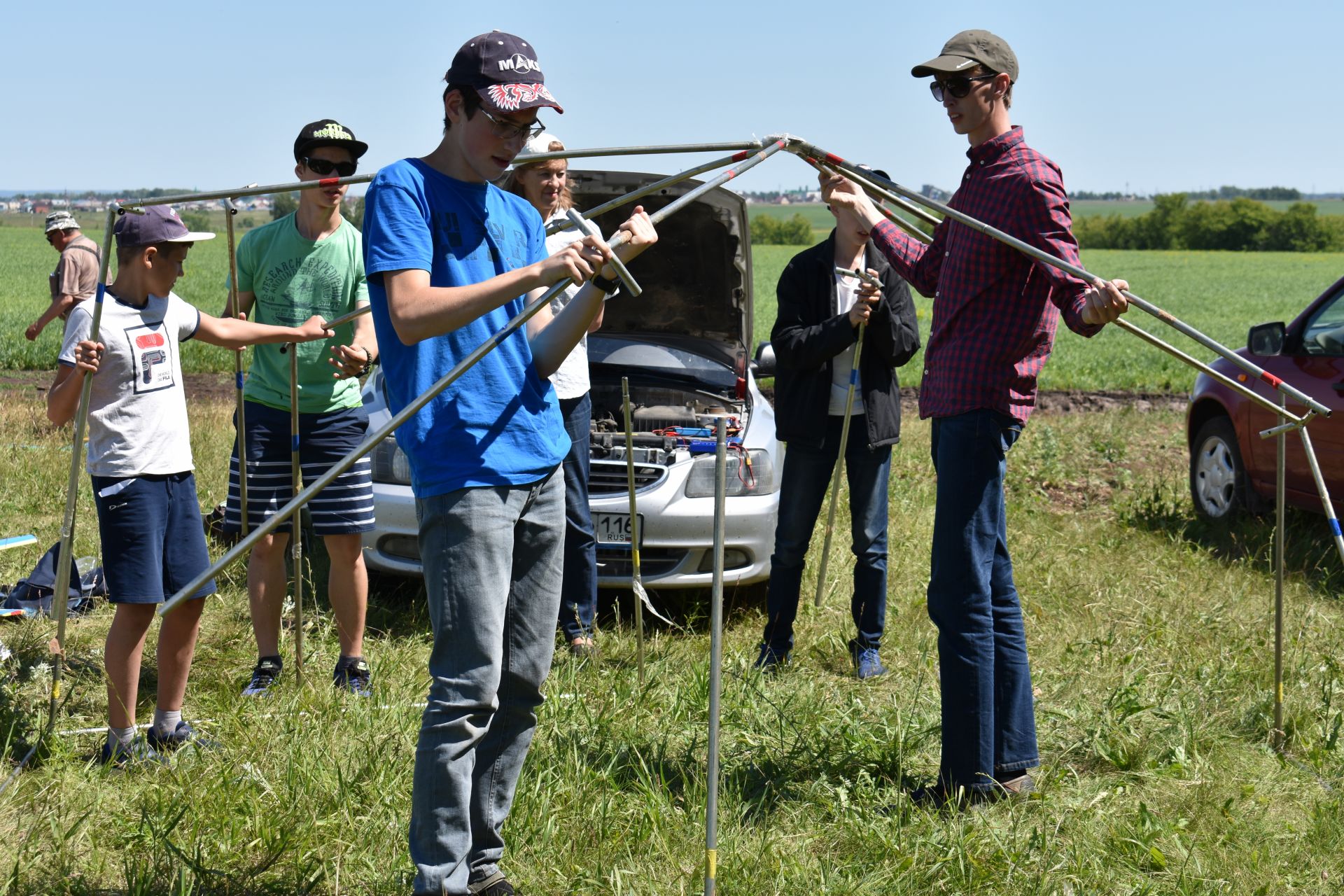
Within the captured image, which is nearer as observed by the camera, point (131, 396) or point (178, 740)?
point (131, 396)

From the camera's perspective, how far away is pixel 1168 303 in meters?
42.3

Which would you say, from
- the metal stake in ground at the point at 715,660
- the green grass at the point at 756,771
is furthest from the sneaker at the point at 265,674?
the metal stake in ground at the point at 715,660

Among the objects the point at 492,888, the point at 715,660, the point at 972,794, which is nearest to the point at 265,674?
the point at 492,888

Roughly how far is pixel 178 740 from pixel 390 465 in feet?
6.23

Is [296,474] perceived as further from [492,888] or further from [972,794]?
[972,794]

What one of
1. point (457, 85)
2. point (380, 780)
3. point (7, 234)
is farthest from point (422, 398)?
point (7, 234)

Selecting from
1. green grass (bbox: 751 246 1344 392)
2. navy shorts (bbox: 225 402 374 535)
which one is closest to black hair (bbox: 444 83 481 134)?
navy shorts (bbox: 225 402 374 535)

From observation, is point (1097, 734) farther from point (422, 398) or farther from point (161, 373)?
point (161, 373)

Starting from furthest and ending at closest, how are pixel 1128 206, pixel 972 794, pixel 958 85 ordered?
pixel 1128 206 < pixel 972 794 < pixel 958 85

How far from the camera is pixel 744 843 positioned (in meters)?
3.34

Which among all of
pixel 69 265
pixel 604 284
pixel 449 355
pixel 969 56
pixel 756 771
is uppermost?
pixel 969 56

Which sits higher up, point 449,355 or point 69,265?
point 69,265

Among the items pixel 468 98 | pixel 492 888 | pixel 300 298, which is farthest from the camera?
pixel 300 298

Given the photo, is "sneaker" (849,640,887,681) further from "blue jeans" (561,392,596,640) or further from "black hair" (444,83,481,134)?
"black hair" (444,83,481,134)
